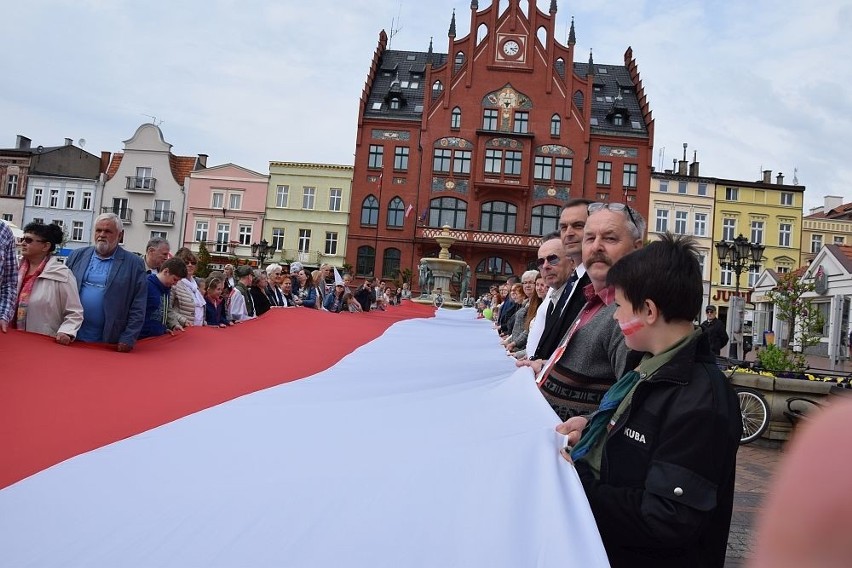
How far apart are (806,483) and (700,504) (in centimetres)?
115

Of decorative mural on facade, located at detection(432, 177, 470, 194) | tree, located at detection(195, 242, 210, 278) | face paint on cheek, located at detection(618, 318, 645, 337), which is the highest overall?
decorative mural on facade, located at detection(432, 177, 470, 194)

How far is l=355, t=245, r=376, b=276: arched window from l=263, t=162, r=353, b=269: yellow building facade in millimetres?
1553

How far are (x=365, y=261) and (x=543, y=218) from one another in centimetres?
1260

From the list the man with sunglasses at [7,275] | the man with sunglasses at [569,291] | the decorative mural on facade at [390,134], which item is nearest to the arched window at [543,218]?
the decorative mural on facade at [390,134]

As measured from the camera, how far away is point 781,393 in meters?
8.92

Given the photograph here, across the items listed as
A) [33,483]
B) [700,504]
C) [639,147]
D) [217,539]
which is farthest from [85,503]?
[639,147]

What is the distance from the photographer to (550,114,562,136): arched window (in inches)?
1860

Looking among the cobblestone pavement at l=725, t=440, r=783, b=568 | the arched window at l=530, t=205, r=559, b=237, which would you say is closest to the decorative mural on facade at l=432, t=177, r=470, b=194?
the arched window at l=530, t=205, r=559, b=237

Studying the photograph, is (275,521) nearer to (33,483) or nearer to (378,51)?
(33,483)

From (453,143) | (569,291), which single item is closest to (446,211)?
(453,143)

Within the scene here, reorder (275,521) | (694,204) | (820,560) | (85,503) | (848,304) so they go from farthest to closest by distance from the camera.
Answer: (694,204), (848,304), (85,503), (275,521), (820,560)

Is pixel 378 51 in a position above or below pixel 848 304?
above

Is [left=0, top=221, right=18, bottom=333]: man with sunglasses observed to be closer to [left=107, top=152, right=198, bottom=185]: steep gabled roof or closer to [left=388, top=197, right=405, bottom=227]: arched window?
[left=388, top=197, right=405, bottom=227]: arched window

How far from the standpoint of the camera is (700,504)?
1.62m
